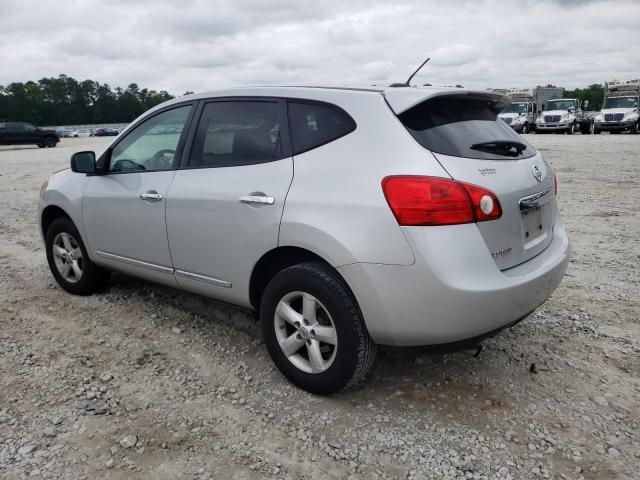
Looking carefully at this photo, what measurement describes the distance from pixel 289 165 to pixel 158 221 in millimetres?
1211

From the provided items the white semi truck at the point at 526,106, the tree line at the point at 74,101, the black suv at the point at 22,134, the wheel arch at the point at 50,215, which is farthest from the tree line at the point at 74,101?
the wheel arch at the point at 50,215

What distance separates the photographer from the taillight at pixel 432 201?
8.34 feet

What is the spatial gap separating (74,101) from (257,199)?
469 feet

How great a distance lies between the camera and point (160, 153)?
391 cm

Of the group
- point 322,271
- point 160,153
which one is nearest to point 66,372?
point 160,153

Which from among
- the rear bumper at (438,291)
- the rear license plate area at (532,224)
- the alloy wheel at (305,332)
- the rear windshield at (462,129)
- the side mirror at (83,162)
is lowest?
the alloy wheel at (305,332)

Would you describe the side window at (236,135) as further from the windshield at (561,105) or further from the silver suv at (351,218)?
the windshield at (561,105)

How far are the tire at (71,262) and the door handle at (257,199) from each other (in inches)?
82.7

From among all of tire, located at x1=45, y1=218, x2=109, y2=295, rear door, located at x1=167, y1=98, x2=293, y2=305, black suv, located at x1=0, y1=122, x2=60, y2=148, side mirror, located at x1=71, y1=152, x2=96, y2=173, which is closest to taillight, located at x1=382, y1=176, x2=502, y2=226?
rear door, located at x1=167, y1=98, x2=293, y2=305

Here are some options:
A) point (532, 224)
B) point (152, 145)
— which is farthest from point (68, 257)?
point (532, 224)

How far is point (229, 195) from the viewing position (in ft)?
10.6

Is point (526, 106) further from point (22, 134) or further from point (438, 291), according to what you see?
point (438, 291)

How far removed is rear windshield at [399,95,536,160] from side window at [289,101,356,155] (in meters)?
0.33

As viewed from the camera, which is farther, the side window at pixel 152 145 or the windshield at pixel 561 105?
the windshield at pixel 561 105
